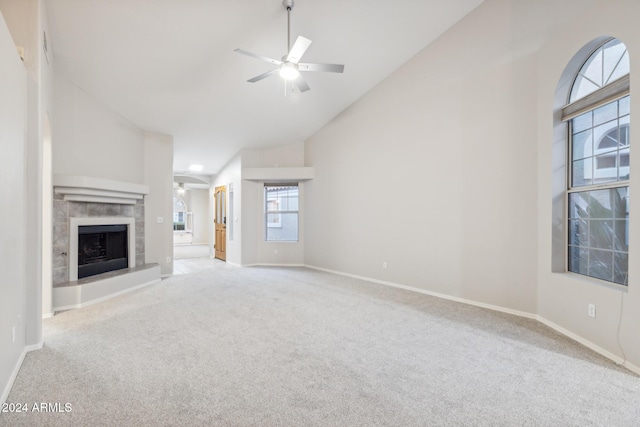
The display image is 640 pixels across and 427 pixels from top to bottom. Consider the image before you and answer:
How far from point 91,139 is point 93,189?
853 mm

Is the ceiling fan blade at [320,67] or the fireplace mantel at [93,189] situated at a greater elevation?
the ceiling fan blade at [320,67]

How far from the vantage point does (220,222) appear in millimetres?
8711

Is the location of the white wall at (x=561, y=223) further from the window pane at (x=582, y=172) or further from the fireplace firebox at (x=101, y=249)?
the fireplace firebox at (x=101, y=249)

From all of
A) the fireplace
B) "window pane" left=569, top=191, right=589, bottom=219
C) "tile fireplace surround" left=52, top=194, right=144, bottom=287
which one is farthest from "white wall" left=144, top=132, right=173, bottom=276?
"window pane" left=569, top=191, right=589, bottom=219

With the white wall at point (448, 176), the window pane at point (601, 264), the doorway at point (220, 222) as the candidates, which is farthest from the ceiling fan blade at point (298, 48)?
the doorway at point (220, 222)

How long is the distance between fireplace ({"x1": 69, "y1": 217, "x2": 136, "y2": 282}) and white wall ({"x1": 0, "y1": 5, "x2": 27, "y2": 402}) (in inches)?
71.9

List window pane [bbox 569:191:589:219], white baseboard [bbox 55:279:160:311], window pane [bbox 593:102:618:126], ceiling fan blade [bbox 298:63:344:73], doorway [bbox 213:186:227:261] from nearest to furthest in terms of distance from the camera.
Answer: window pane [bbox 593:102:618:126] → window pane [bbox 569:191:589:219] → ceiling fan blade [bbox 298:63:344:73] → white baseboard [bbox 55:279:160:311] → doorway [bbox 213:186:227:261]

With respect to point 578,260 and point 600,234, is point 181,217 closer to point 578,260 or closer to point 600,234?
point 578,260

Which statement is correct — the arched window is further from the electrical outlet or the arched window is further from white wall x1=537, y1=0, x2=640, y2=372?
the electrical outlet

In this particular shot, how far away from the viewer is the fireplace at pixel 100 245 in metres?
4.11

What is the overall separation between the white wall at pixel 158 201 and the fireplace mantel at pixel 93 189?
2.04ft

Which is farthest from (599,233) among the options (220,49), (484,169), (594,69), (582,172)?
(220,49)

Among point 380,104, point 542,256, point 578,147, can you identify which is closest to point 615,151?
point 578,147

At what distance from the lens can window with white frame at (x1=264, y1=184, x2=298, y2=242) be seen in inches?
287
